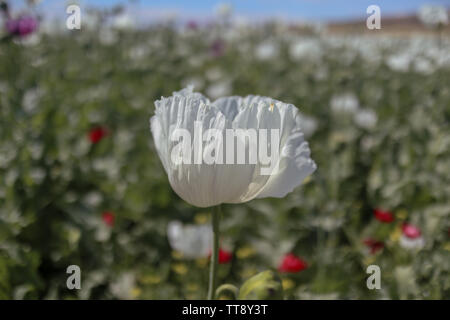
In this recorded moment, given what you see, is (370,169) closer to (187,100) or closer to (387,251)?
(387,251)

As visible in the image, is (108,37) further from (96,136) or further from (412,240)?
(412,240)

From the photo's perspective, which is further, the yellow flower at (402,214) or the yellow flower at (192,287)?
the yellow flower at (402,214)

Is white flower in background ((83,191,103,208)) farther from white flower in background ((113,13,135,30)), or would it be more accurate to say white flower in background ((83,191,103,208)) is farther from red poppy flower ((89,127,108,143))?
white flower in background ((113,13,135,30))

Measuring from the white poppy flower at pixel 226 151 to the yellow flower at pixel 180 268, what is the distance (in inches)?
48.4

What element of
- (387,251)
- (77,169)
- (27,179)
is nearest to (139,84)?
(77,169)

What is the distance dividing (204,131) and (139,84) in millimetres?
3585

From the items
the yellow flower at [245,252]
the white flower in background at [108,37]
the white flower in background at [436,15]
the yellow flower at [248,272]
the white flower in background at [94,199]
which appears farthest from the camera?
the white flower in background at [108,37]

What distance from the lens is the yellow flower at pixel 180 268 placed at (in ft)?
5.98

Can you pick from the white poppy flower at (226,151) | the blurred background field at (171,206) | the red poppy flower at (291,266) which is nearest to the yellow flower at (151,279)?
the blurred background field at (171,206)

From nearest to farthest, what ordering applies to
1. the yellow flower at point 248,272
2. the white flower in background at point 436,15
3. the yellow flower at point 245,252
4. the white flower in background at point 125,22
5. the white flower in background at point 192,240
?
the white flower in background at point 192,240, the yellow flower at point 248,272, the yellow flower at point 245,252, the white flower in background at point 436,15, the white flower in background at point 125,22

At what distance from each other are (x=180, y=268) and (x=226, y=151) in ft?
4.34

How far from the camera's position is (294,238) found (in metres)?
1.95

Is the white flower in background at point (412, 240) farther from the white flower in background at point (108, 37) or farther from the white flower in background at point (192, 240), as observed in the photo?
the white flower in background at point (108, 37)

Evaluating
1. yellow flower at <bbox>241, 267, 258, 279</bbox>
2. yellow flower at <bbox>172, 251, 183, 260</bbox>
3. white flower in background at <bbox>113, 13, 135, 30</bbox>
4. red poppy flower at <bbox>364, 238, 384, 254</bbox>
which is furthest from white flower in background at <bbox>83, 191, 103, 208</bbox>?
white flower in background at <bbox>113, 13, 135, 30</bbox>
